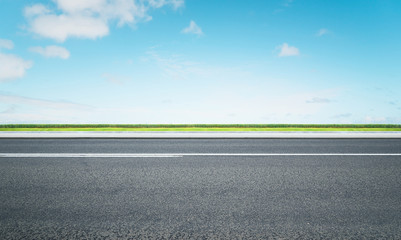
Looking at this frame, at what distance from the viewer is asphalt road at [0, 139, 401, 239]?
9.23 feet

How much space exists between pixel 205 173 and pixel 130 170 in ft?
5.98

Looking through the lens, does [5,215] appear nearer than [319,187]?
Yes

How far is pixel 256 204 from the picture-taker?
139 inches

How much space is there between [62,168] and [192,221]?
4.28 meters

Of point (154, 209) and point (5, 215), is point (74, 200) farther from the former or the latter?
point (154, 209)

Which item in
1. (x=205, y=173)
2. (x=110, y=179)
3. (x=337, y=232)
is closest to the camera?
(x=337, y=232)

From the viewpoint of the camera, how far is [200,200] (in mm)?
3676

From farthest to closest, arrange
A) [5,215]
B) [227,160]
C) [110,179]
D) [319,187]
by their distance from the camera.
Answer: [227,160]
[110,179]
[319,187]
[5,215]

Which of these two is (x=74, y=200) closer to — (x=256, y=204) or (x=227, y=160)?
(x=256, y=204)

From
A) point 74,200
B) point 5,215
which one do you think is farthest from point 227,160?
point 5,215

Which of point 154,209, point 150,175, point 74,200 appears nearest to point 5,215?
point 74,200

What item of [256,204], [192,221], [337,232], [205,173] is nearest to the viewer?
[337,232]

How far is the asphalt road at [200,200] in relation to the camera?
111 inches

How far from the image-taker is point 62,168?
18.5 ft
